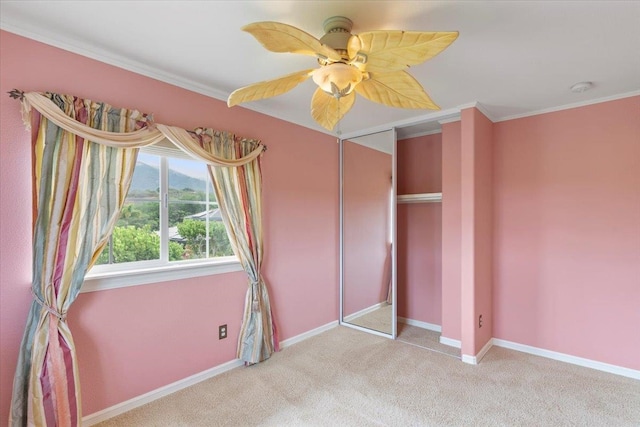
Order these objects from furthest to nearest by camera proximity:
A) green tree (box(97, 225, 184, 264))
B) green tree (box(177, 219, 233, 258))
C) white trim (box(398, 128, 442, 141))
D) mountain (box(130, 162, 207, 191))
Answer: white trim (box(398, 128, 442, 141))
green tree (box(177, 219, 233, 258))
mountain (box(130, 162, 207, 191))
green tree (box(97, 225, 184, 264))

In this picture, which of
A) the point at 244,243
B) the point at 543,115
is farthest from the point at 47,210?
the point at 543,115

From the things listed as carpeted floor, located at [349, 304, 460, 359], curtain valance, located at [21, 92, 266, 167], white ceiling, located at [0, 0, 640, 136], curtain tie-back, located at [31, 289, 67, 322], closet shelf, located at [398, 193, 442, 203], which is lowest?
carpeted floor, located at [349, 304, 460, 359]

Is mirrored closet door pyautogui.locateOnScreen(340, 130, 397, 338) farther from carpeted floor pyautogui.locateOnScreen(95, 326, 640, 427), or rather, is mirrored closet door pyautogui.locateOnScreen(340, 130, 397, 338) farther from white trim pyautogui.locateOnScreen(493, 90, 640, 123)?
white trim pyautogui.locateOnScreen(493, 90, 640, 123)

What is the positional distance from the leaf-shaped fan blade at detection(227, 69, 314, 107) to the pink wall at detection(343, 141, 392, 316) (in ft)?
7.06

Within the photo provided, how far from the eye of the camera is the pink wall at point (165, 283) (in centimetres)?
166

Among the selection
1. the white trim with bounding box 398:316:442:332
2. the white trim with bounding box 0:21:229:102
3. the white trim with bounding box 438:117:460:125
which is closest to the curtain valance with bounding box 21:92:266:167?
the white trim with bounding box 0:21:229:102

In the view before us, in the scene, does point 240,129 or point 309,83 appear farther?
point 240,129

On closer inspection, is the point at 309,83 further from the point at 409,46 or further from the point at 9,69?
the point at 9,69

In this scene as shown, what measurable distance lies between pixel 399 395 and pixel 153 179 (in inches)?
97.2

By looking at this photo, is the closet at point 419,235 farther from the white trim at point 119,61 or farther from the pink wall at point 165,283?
the white trim at point 119,61

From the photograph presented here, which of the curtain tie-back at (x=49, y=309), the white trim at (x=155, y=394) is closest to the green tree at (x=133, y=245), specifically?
the curtain tie-back at (x=49, y=309)

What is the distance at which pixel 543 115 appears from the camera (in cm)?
291

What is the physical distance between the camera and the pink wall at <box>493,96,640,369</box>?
254 centimetres

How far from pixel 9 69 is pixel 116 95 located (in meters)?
0.50
